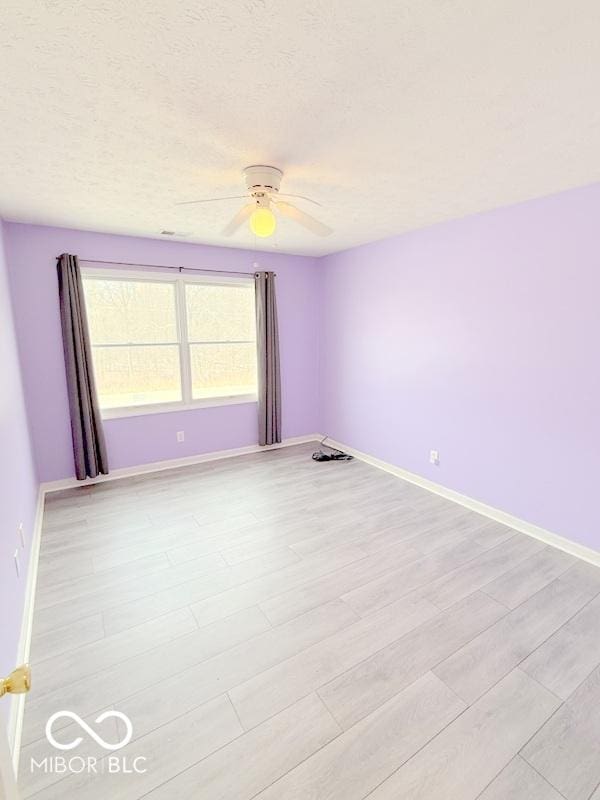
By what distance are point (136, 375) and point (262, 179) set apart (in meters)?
2.61

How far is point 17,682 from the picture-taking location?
72 centimetres

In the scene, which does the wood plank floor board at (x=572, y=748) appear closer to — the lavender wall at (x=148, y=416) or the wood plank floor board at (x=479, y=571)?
the wood plank floor board at (x=479, y=571)

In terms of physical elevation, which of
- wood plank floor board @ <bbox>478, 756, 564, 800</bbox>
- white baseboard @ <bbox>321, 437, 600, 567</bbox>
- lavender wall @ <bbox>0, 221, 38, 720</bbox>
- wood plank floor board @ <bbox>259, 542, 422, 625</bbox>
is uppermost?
lavender wall @ <bbox>0, 221, 38, 720</bbox>

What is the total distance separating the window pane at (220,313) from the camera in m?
4.08

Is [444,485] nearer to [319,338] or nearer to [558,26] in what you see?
[319,338]

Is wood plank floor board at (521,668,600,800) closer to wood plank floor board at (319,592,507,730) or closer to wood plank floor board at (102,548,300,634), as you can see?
wood plank floor board at (319,592,507,730)

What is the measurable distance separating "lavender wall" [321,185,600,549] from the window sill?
1.50 metres

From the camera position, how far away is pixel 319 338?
16.0ft

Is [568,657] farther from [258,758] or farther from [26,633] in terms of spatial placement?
[26,633]

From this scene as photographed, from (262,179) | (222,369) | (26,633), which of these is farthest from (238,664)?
(222,369)

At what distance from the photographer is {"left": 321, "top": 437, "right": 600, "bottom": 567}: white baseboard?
8.03 feet

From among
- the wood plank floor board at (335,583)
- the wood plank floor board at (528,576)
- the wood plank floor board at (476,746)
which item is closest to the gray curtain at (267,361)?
the wood plank floor board at (335,583)

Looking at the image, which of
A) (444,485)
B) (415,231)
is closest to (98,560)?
(444,485)

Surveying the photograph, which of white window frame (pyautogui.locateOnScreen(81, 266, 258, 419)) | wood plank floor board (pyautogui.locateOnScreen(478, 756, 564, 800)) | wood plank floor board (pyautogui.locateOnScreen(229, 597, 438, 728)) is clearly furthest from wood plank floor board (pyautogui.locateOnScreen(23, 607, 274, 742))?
white window frame (pyautogui.locateOnScreen(81, 266, 258, 419))
